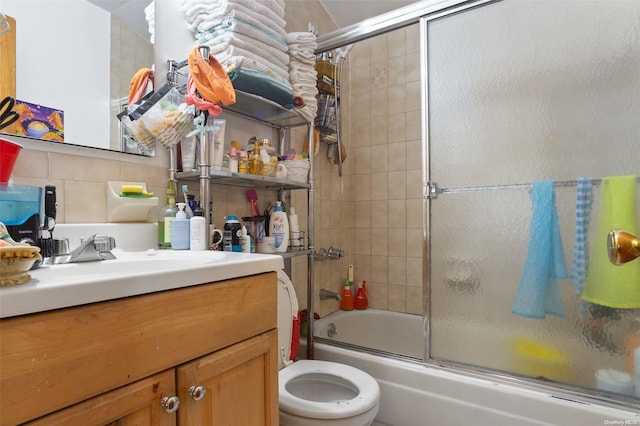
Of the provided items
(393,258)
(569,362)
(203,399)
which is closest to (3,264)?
(203,399)

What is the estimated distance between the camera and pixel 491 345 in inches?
51.2

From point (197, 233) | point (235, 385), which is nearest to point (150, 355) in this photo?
point (235, 385)

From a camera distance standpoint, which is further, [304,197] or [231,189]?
[304,197]

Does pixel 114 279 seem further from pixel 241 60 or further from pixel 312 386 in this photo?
pixel 312 386

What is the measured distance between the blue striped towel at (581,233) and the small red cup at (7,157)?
1.65 metres

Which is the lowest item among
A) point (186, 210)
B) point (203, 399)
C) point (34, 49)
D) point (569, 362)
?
point (569, 362)

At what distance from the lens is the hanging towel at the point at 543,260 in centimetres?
120

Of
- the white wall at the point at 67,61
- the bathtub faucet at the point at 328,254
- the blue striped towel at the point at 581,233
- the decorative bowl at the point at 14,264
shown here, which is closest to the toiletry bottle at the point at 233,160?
the white wall at the point at 67,61

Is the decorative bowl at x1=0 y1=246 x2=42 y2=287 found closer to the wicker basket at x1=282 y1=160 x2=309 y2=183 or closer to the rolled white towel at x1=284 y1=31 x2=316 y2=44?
the wicker basket at x1=282 y1=160 x2=309 y2=183

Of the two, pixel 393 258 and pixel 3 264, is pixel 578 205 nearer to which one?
pixel 393 258

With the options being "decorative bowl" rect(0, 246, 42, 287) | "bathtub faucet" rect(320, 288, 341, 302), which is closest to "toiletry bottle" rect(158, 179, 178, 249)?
"decorative bowl" rect(0, 246, 42, 287)

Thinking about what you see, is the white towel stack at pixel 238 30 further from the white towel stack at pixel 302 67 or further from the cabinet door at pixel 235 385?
the cabinet door at pixel 235 385

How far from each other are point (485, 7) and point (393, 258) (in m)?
1.49

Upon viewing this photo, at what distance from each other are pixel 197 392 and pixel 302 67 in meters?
1.30
